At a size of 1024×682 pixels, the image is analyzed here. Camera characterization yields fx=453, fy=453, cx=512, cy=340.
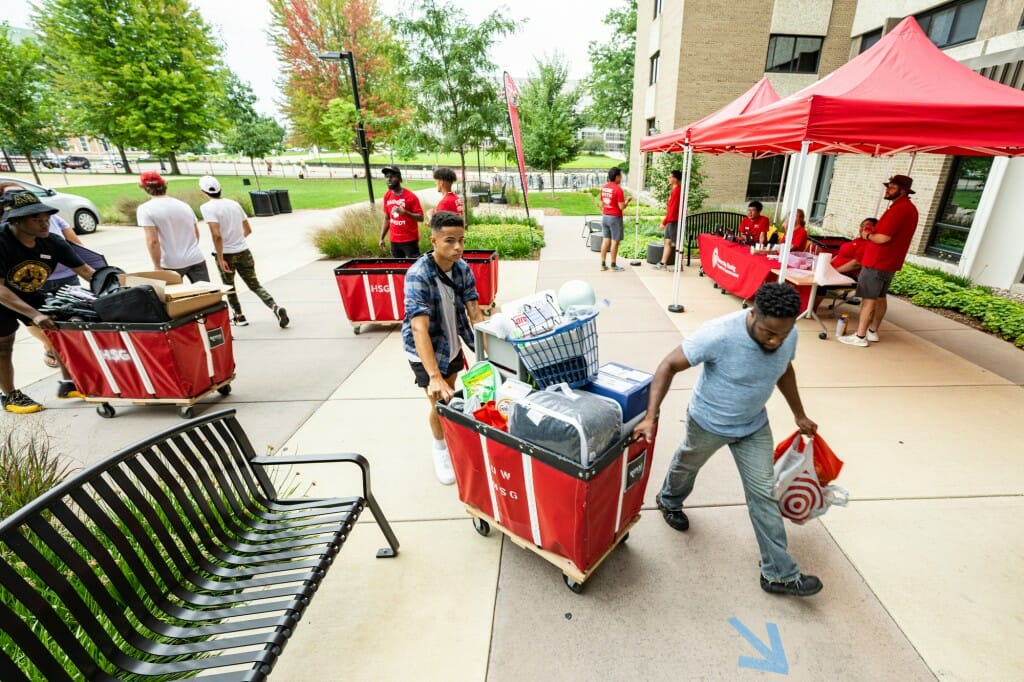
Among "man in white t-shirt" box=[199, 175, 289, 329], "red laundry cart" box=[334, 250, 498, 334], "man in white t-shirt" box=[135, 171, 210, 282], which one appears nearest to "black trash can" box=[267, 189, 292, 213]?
"man in white t-shirt" box=[199, 175, 289, 329]

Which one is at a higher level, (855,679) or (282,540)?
(282,540)

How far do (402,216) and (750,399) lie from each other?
19.5 feet

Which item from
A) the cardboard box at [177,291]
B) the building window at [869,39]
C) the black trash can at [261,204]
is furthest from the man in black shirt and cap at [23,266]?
the building window at [869,39]

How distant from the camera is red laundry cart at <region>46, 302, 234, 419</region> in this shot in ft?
13.4

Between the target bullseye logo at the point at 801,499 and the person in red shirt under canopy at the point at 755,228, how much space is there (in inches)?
237

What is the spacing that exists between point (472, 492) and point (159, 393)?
11.6ft

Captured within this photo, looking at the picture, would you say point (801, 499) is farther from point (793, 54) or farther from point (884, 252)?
point (793, 54)

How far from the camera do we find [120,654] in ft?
5.65

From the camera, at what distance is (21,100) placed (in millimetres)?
23344

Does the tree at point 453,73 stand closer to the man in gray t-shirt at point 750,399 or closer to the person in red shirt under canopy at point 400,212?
the person in red shirt under canopy at point 400,212

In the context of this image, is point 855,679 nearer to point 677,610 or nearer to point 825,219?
point 677,610

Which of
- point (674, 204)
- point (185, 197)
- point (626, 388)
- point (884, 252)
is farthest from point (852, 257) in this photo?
point (185, 197)

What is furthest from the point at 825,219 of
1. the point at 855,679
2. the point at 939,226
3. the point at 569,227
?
the point at 855,679

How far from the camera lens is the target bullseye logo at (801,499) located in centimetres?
261
